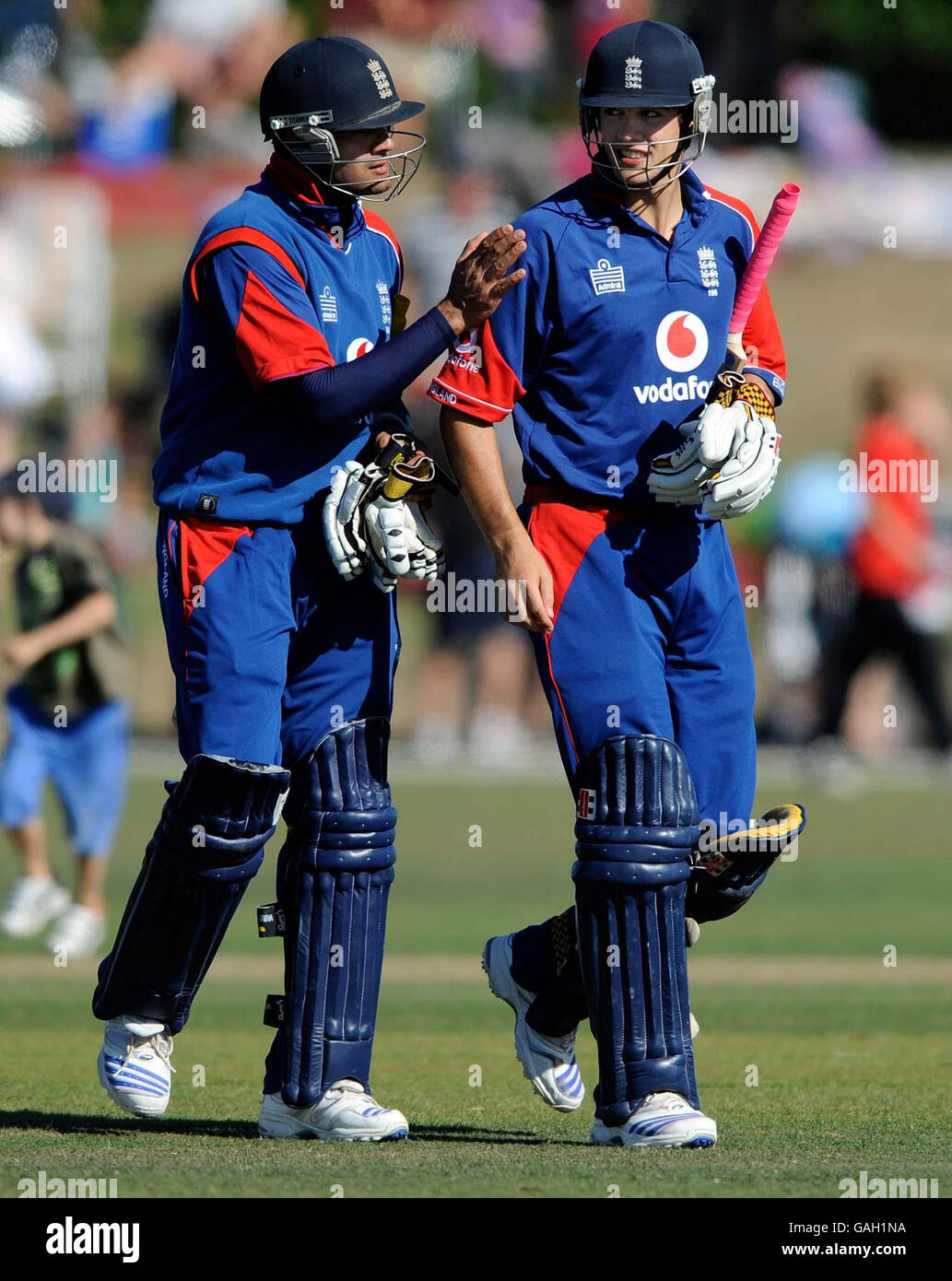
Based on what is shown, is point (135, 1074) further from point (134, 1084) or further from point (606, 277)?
point (606, 277)

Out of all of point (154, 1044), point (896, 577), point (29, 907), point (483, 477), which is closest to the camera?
point (483, 477)

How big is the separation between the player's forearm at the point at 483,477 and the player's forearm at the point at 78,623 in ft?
15.7

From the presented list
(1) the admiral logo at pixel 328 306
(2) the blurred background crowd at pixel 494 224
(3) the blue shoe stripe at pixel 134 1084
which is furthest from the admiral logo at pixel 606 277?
(2) the blurred background crowd at pixel 494 224

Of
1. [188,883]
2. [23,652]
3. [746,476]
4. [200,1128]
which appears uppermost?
[23,652]

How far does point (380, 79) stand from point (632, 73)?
0.64 m

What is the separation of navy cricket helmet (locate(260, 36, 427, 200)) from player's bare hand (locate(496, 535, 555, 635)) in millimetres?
980

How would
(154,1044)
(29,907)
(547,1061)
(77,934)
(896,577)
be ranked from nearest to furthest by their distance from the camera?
(154,1044)
(547,1061)
(77,934)
(29,907)
(896,577)

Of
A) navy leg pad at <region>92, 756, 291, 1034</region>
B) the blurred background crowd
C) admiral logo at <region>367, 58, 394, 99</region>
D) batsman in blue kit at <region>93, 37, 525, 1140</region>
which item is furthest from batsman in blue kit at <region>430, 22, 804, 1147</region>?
the blurred background crowd

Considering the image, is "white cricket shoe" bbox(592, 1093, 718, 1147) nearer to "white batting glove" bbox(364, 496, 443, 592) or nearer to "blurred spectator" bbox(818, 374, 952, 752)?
"white batting glove" bbox(364, 496, 443, 592)

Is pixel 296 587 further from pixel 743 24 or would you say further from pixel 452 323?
pixel 743 24

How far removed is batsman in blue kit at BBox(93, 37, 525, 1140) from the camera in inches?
206

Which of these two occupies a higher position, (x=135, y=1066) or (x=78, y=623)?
(x=78, y=623)

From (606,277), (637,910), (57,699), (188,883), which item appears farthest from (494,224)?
(637,910)

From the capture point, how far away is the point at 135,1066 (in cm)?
549
